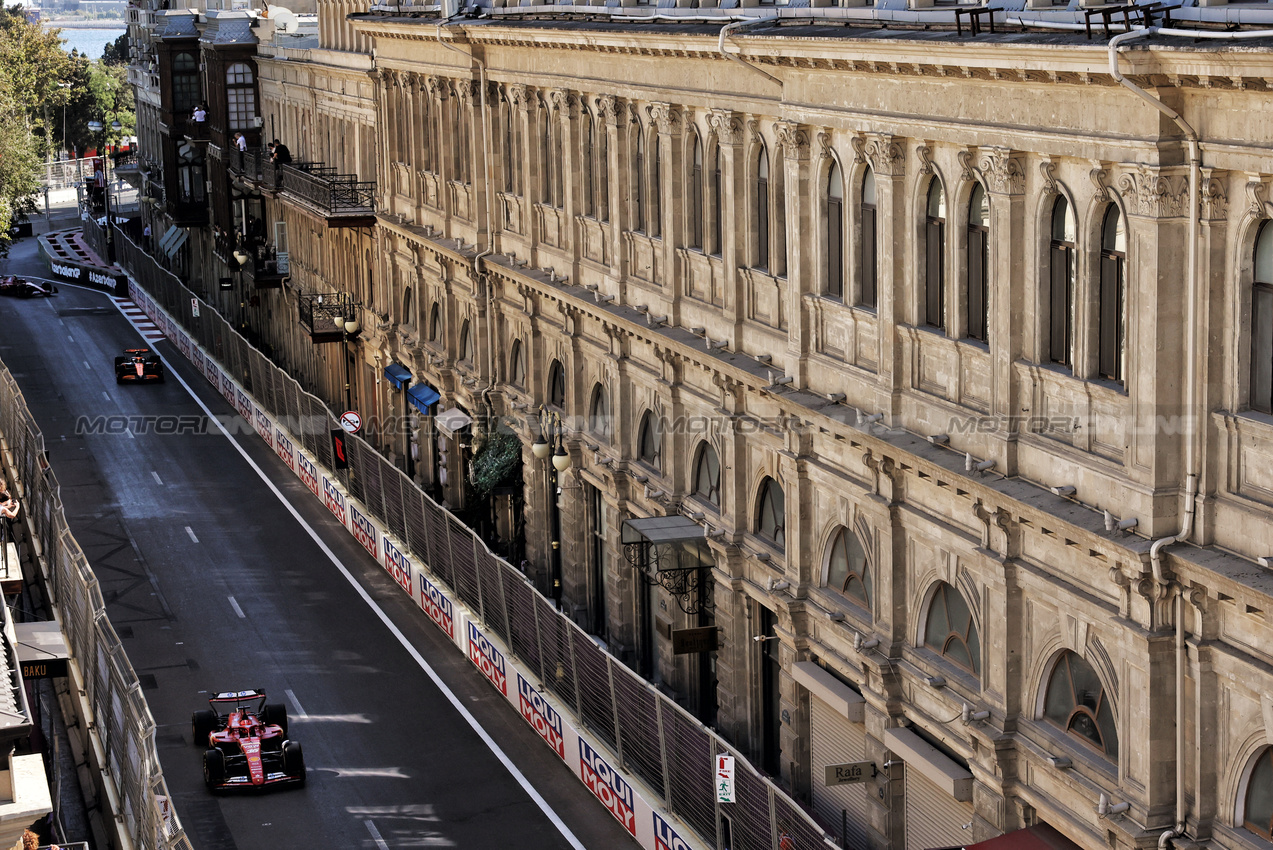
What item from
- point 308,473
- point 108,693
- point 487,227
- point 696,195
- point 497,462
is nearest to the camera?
point 108,693

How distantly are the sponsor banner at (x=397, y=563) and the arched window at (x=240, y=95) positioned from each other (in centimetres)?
3353

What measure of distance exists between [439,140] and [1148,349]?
28.0m

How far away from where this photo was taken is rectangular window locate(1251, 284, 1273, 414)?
15961mm

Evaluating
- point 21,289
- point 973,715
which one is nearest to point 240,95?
point 21,289

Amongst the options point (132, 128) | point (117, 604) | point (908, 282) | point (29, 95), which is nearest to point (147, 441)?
point (117, 604)

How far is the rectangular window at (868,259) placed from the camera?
75.4 ft

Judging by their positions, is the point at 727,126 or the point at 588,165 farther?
the point at 588,165

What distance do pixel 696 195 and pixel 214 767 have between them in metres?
11.6

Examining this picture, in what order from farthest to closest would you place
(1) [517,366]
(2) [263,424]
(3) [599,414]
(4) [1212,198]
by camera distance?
(2) [263,424] < (1) [517,366] < (3) [599,414] < (4) [1212,198]

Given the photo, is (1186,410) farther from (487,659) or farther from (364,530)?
(364,530)

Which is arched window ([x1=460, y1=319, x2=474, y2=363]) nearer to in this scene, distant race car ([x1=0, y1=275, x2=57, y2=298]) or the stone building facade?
the stone building facade

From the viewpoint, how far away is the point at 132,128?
155875mm

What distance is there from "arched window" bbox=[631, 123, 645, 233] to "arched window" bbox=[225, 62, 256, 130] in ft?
135

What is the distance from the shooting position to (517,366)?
127 feet
